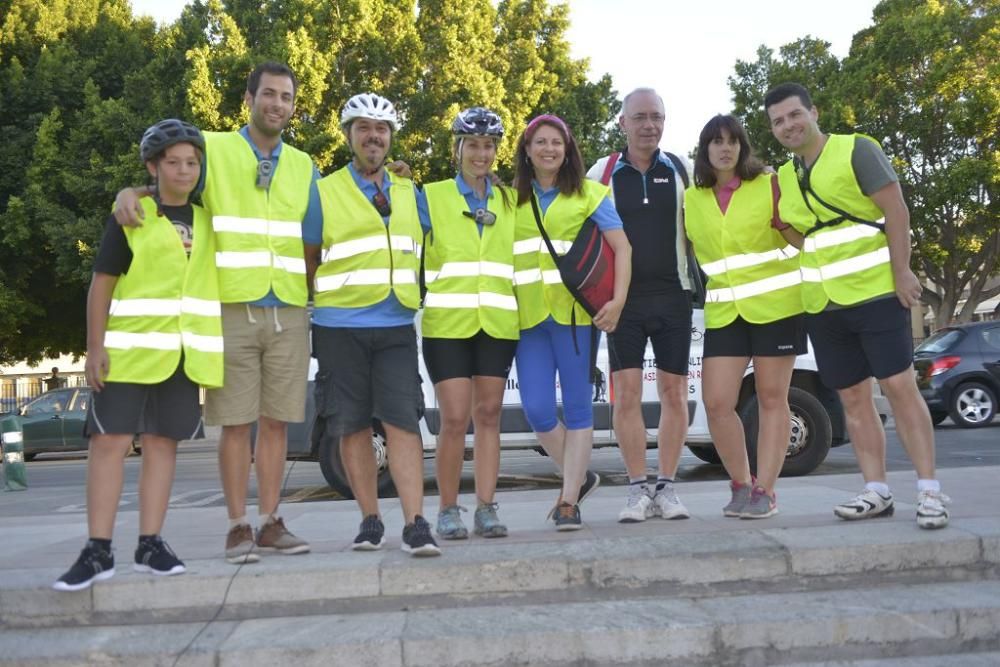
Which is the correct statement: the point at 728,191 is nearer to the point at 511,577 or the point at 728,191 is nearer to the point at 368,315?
the point at 368,315

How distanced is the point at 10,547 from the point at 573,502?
3.09 meters

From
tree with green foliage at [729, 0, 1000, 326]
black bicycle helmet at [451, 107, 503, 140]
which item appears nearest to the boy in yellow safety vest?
black bicycle helmet at [451, 107, 503, 140]

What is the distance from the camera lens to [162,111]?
21688 mm

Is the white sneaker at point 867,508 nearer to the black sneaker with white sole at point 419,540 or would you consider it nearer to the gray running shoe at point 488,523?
the gray running shoe at point 488,523

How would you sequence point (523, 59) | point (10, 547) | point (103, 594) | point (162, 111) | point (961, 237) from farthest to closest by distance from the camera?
point (961, 237) < point (523, 59) < point (162, 111) < point (10, 547) < point (103, 594)

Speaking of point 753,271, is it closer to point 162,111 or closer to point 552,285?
point 552,285

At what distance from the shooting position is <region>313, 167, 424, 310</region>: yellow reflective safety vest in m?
4.57

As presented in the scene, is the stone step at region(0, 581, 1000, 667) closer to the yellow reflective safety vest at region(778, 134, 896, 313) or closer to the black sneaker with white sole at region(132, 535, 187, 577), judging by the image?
the black sneaker with white sole at region(132, 535, 187, 577)

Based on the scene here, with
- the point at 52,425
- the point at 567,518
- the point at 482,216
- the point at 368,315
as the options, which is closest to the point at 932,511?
the point at 567,518

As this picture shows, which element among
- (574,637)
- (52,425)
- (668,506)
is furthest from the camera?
(52,425)

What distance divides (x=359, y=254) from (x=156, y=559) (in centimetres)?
157

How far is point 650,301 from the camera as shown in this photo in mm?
5199

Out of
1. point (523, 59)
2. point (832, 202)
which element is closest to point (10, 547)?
point (832, 202)

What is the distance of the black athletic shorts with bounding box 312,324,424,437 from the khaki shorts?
11cm
